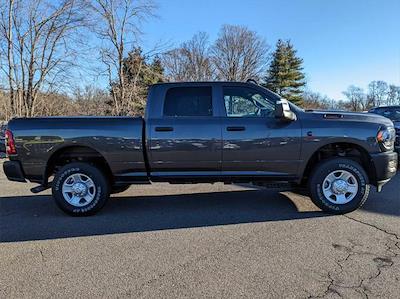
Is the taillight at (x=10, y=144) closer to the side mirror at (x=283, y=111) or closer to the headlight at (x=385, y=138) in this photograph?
the side mirror at (x=283, y=111)

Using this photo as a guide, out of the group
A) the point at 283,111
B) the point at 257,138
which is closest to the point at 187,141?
the point at 257,138

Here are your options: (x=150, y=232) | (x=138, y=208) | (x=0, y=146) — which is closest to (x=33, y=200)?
(x=138, y=208)

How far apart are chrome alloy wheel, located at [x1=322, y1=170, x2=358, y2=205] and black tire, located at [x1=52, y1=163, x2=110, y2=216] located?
333 cm

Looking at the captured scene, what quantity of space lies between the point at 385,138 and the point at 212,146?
2561mm

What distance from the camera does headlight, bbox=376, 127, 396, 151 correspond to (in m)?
5.73

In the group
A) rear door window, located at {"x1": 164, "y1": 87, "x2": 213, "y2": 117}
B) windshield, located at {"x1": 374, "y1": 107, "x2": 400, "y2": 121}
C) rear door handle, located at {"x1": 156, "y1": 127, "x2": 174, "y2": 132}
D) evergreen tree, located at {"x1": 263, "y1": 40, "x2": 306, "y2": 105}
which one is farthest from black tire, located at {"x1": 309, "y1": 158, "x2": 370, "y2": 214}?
evergreen tree, located at {"x1": 263, "y1": 40, "x2": 306, "y2": 105}

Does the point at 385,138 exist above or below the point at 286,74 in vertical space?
below

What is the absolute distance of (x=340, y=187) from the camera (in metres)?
5.75

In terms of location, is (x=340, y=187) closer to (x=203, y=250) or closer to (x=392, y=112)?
(x=203, y=250)

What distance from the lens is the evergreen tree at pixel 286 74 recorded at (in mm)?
58375

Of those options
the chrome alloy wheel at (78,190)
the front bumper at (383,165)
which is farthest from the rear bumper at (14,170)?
the front bumper at (383,165)

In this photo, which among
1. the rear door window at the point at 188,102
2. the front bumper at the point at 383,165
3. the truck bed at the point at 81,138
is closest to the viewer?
the front bumper at the point at 383,165

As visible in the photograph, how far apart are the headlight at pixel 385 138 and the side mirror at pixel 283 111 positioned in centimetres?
130

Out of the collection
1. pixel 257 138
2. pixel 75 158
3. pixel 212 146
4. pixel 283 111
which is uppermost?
pixel 283 111
